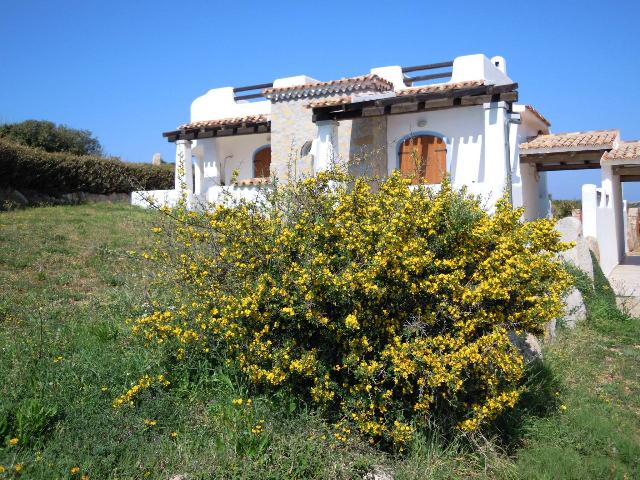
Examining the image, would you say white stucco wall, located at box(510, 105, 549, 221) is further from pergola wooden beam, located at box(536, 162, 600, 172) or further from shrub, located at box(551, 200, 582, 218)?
shrub, located at box(551, 200, 582, 218)

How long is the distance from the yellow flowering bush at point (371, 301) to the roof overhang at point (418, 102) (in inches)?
312

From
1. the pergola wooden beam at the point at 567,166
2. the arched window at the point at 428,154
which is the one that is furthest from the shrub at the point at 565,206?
the arched window at the point at 428,154

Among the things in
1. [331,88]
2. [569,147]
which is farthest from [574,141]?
[331,88]

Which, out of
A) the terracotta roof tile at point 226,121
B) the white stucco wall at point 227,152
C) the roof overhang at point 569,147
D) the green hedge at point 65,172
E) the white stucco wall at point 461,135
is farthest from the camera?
the white stucco wall at point 227,152

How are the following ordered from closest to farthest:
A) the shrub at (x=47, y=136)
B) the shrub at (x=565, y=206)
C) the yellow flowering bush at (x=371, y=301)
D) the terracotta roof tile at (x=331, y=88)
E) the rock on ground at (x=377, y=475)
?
the rock on ground at (x=377, y=475), the yellow flowering bush at (x=371, y=301), the terracotta roof tile at (x=331, y=88), the shrub at (x=47, y=136), the shrub at (x=565, y=206)

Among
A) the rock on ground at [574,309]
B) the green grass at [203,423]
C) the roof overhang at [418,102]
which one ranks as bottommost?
the green grass at [203,423]

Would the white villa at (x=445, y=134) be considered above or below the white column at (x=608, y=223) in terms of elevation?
above

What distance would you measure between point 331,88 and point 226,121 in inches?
150

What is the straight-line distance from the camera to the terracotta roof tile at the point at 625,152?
13428 millimetres

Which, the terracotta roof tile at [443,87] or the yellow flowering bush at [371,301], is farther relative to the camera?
the terracotta roof tile at [443,87]

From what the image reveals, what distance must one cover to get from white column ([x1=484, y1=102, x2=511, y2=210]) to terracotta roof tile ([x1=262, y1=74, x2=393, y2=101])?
8.79 ft

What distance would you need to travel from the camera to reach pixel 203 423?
4.34 metres

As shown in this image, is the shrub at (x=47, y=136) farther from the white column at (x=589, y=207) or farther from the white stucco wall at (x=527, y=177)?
the white column at (x=589, y=207)

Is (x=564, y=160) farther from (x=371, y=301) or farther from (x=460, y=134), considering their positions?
(x=371, y=301)
